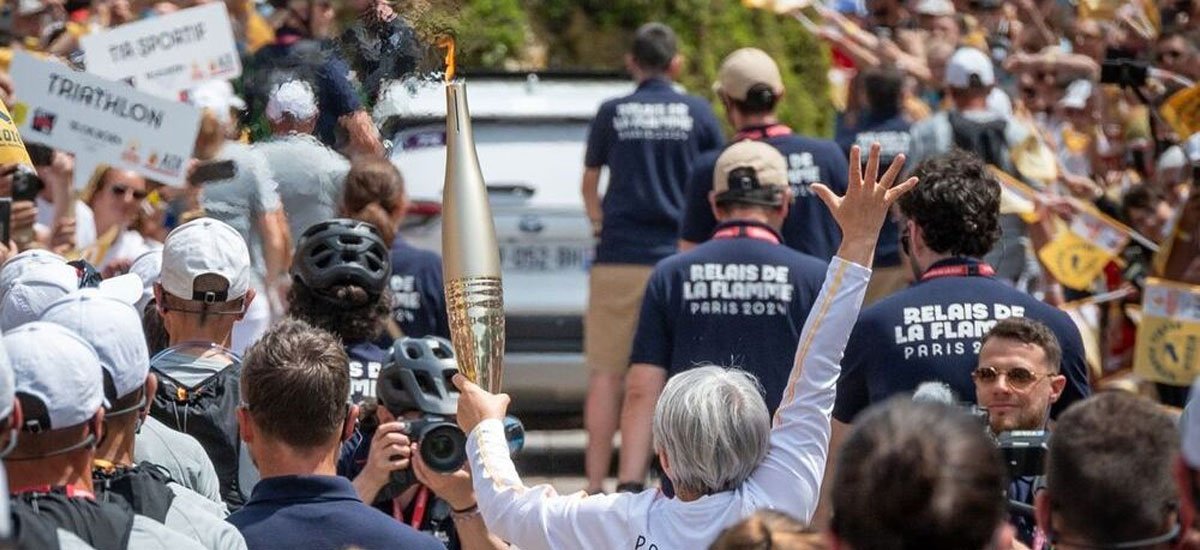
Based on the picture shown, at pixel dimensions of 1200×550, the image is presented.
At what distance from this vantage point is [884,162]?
33.8 feet

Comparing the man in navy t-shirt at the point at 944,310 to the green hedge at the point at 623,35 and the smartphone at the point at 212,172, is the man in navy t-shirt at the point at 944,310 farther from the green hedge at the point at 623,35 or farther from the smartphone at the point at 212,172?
the green hedge at the point at 623,35

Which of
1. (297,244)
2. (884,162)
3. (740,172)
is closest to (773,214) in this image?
(740,172)

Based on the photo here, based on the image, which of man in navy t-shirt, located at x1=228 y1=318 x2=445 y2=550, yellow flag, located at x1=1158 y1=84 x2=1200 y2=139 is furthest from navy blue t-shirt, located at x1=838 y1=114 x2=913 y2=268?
man in navy t-shirt, located at x1=228 y1=318 x2=445 y2=550

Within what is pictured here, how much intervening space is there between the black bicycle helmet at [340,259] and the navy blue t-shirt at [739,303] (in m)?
1.66

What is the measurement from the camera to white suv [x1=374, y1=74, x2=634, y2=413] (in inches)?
432

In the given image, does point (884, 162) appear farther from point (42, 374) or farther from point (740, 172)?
point (42, 374)

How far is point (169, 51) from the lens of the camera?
9.97m

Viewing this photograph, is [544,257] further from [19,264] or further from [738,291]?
[19,264]

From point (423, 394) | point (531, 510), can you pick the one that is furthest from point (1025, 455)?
point (423, 394)

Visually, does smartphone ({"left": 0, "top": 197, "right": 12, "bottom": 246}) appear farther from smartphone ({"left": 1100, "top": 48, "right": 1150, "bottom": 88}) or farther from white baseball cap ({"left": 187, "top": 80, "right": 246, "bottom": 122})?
smartphone ({"left": 1100, "top": 48, "right": 1150, "bottom": 88})

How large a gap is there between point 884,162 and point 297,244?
461 centimetres

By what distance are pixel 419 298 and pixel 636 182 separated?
2961 millimetres

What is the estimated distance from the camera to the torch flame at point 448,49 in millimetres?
5117

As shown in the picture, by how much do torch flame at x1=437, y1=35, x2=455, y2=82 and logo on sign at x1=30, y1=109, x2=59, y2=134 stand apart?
12.8 ft
